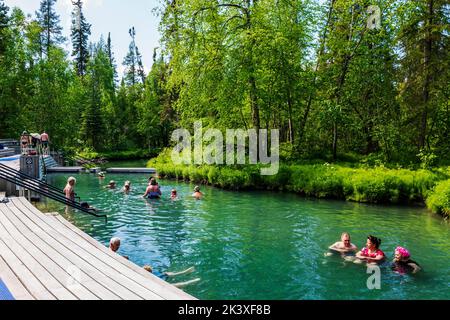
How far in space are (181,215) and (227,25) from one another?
58.0 feet

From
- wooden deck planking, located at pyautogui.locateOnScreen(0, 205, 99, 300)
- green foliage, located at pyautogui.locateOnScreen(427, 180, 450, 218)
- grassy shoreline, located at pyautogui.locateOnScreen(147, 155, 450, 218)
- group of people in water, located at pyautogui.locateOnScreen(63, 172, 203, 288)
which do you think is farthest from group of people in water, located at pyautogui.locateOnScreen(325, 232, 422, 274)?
wooden deck planking, located at pyautogui.locateOnScreen(0, 205, 99, 300)

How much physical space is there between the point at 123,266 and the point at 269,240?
7204 millimetres

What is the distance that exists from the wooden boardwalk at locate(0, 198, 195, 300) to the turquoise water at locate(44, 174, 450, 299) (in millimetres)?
2350

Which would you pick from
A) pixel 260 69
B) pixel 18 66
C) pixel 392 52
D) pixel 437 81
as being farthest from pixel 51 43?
pixel 437 81

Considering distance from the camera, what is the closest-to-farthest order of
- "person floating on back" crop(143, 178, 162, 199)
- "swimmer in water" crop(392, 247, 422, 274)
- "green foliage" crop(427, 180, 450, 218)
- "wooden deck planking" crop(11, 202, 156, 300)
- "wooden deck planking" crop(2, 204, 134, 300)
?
"wooden deck planking" crop(11, 202, 156, 300), "wooden deck planking" crop(2, 204, 134, 300), "swimmer in water" crop(392, 247, 422, 274), "green foliage" crop(427, 180, 450, 218), "person floating on back" crop(143, 178, 162, 199)

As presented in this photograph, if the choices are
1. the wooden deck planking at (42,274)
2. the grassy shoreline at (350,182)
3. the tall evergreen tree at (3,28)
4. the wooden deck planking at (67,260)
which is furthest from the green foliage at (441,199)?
the tall evergreen tree at (3,28)

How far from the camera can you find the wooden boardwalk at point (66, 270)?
629cm

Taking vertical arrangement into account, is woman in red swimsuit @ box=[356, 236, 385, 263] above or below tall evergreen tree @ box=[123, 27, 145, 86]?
below

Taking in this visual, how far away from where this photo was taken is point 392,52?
101ft

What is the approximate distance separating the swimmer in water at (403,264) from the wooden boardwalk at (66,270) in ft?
22.9

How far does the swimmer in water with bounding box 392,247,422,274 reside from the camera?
1074cm

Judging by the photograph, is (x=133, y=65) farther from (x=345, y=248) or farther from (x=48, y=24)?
(x=345, y=248)

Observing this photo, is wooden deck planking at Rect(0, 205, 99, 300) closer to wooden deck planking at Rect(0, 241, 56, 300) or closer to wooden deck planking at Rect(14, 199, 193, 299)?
wooden deck planking at Rect(0, 241, 56, 300)

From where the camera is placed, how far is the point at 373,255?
11484 mm
